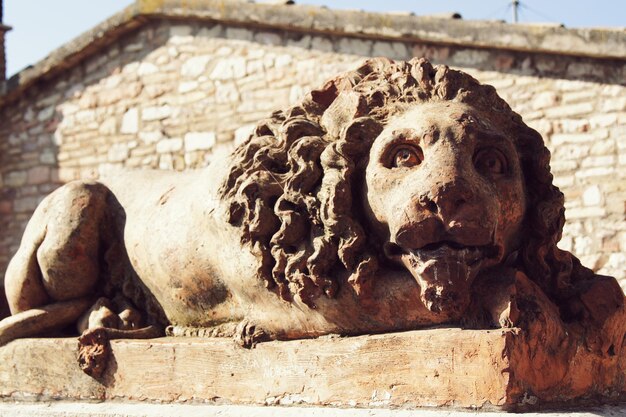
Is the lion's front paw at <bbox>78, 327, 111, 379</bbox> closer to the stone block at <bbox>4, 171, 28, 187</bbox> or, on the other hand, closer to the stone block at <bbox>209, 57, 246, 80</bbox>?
the stone block at <bbox>209, 57, 246, 80</bbox>

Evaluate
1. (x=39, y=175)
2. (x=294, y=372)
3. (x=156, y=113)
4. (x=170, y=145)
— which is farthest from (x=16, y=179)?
(x=294, y=372)

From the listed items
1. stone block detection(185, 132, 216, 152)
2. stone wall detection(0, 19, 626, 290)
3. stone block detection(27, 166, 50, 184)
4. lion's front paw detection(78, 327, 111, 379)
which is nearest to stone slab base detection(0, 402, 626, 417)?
lion's front paw detection(78, 327, 111, 379)

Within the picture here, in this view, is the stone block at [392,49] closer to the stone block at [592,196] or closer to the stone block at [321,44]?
the stone block at [321,44]

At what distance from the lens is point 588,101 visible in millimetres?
9086

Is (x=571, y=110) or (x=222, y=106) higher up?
(x=222, y=106)

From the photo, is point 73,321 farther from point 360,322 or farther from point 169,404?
point 360,322

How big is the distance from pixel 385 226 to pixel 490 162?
38 cm

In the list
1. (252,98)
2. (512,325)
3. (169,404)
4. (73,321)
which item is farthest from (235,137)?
(512,325)

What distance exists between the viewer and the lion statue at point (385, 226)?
2967mm

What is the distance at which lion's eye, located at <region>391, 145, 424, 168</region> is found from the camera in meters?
3.12

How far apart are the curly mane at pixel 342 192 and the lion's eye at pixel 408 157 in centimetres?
14

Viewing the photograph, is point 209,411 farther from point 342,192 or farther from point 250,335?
point 342,192

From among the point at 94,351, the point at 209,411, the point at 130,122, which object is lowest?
the point at 209,411

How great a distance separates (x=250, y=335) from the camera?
3.44 m
